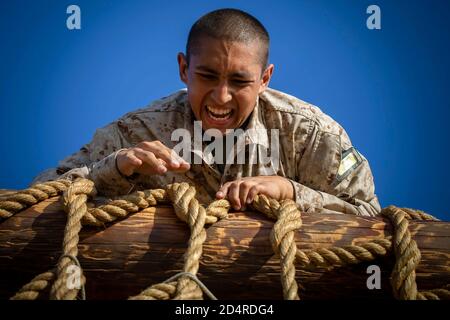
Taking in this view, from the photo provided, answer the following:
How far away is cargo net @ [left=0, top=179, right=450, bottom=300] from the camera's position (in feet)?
4.62

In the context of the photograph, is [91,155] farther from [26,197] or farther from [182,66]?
[26,197]

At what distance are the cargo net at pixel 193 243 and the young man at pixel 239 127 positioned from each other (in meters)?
0.78

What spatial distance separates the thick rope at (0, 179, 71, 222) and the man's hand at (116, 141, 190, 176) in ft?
1.29

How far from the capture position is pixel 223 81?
8.89 feet

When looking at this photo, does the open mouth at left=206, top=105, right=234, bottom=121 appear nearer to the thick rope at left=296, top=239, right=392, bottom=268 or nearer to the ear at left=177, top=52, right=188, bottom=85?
the ear at left=177, top=52, right=188, bottom=85

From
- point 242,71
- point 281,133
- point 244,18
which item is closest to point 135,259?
point 242,71

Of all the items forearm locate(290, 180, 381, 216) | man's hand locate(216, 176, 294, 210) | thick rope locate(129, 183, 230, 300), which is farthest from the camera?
forearm locate(290, 180, 381, 216)

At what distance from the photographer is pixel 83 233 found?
1.68 m

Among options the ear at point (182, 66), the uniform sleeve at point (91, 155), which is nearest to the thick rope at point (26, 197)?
the uniform sleeve at point (91, 155)

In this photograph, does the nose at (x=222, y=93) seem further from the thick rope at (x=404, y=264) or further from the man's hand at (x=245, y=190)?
the thick rope at (x=404, y=264)

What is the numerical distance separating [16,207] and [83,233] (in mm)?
294

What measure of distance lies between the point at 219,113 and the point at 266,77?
54cm

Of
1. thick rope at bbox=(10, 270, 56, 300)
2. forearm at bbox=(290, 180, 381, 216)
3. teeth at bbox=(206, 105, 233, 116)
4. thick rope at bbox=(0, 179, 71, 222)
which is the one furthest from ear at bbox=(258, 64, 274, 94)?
thick rope at bbox=(10, 270, 56, 300)

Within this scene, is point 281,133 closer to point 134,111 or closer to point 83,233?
point 134,111
